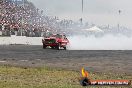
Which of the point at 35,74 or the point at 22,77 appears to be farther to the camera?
the point at 35,74

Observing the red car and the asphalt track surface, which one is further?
the red car

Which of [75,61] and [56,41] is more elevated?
[75,61]

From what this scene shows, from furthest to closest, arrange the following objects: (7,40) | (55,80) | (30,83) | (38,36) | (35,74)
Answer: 1. (38,36)
2. (7,40)
3. (35,74)
4. (55,80)
5. (30,83)

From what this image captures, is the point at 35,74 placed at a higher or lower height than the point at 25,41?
higher

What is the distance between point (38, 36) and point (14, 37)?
11260 mm

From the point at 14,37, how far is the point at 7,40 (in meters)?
1.46

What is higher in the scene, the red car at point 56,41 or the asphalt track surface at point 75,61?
the asphalt track surface at point 75,61

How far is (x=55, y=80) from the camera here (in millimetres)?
11852

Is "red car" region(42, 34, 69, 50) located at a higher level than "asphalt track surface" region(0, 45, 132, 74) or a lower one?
lower

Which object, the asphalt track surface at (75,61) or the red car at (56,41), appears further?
the red car at (56,41)

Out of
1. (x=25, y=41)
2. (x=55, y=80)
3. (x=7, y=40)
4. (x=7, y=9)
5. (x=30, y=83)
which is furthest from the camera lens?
(x=7, y=9)

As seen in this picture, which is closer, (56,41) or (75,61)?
(75,61)

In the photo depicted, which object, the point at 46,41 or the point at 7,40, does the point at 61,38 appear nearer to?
the point at 46,41

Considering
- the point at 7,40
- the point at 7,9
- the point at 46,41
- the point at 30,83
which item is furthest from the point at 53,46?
the point at 7,9
